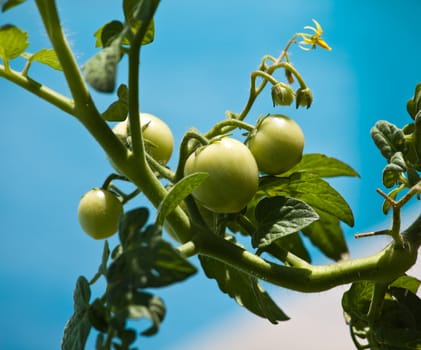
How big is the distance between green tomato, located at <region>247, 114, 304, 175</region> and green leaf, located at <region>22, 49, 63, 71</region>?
122 mm

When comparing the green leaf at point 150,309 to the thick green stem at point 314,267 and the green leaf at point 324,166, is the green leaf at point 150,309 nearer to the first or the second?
the thick green stem at point 314,267

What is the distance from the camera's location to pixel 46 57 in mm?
398

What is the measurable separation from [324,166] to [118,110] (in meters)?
0.14

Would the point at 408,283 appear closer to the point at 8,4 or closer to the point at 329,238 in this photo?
the point at 329,238

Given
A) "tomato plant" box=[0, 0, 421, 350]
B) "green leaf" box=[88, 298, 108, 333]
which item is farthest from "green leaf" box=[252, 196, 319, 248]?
"green leaf" box=[88, 298, 108, 333]

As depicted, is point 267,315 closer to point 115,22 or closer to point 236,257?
point 236,257

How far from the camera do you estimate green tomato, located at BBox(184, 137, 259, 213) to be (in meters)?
0.34

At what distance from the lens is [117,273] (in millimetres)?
263

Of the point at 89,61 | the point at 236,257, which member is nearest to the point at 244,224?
the point at 236,257

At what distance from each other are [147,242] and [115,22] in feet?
0.49

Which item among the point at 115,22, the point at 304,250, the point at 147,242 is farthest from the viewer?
the point at 304,250

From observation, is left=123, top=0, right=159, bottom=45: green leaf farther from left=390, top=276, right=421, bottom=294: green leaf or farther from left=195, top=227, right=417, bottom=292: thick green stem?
left=390, top=276, right=421, bottom=294: green leaf

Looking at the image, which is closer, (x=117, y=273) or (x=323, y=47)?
(x=117, y=273)

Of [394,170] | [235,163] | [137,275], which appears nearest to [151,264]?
[137,275]
